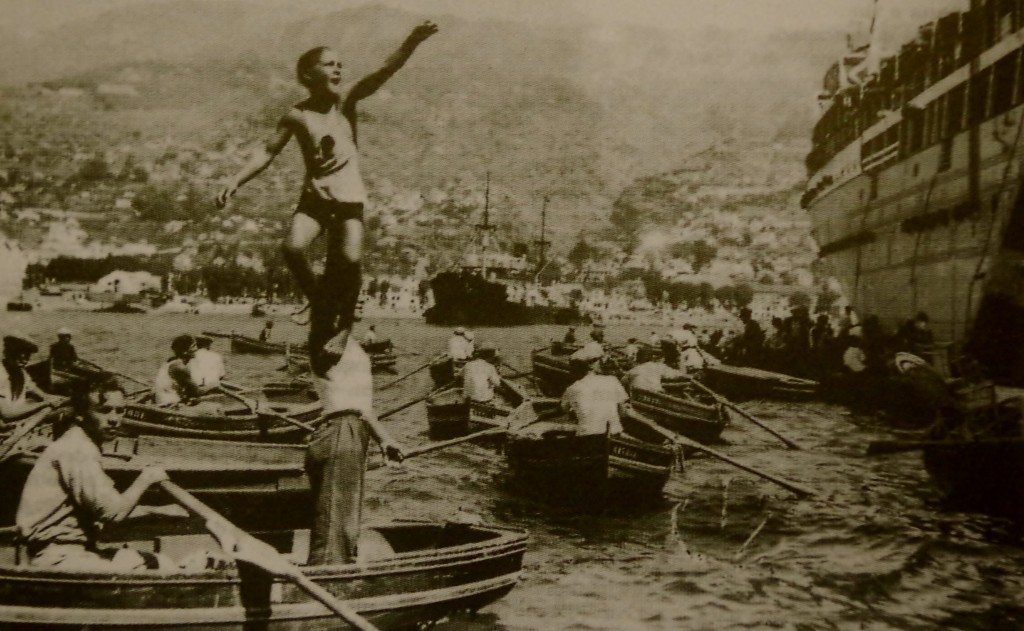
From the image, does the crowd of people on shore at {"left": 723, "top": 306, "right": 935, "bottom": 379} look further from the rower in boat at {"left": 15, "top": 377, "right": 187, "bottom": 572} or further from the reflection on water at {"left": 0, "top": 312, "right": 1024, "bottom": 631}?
the rower in boat at {"left": 15, "top": 377, "right": 187, "bottom": 572}

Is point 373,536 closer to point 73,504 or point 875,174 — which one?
point 73,504

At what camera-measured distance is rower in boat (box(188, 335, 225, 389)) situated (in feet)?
38.4

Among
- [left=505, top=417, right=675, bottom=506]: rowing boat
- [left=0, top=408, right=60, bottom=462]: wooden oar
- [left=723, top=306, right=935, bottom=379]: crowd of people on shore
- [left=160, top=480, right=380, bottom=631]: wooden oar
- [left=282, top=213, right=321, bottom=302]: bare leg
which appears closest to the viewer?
[left=160, top=480, right=380, bottom=631]: wooden oar

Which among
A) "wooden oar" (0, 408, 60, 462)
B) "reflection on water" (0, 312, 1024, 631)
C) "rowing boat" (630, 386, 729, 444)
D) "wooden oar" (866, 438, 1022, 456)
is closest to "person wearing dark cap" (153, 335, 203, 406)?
"reflection on water" (0, 312, 1024, 631)

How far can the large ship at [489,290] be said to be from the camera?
4488 cm

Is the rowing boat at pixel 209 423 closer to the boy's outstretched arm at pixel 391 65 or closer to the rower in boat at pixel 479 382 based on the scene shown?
the rower in boat at pixel 479 382

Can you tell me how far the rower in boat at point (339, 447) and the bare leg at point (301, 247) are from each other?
0.64 metres

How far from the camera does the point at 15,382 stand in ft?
25.1

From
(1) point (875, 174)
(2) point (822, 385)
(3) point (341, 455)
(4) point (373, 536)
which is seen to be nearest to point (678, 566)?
(4) point (373, 536)

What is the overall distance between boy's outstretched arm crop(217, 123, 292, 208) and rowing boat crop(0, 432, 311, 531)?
111 inches

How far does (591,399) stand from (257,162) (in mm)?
5100

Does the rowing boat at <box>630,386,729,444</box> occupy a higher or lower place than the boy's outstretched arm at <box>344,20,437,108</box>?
lower

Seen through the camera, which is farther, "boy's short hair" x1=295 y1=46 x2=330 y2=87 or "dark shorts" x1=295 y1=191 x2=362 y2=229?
"boy's short hair" x1=295 y1=46 x2=330 y2=87

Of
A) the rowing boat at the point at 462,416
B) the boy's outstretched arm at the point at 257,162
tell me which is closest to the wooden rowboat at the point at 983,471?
the rowing boat at the point at 462,416
